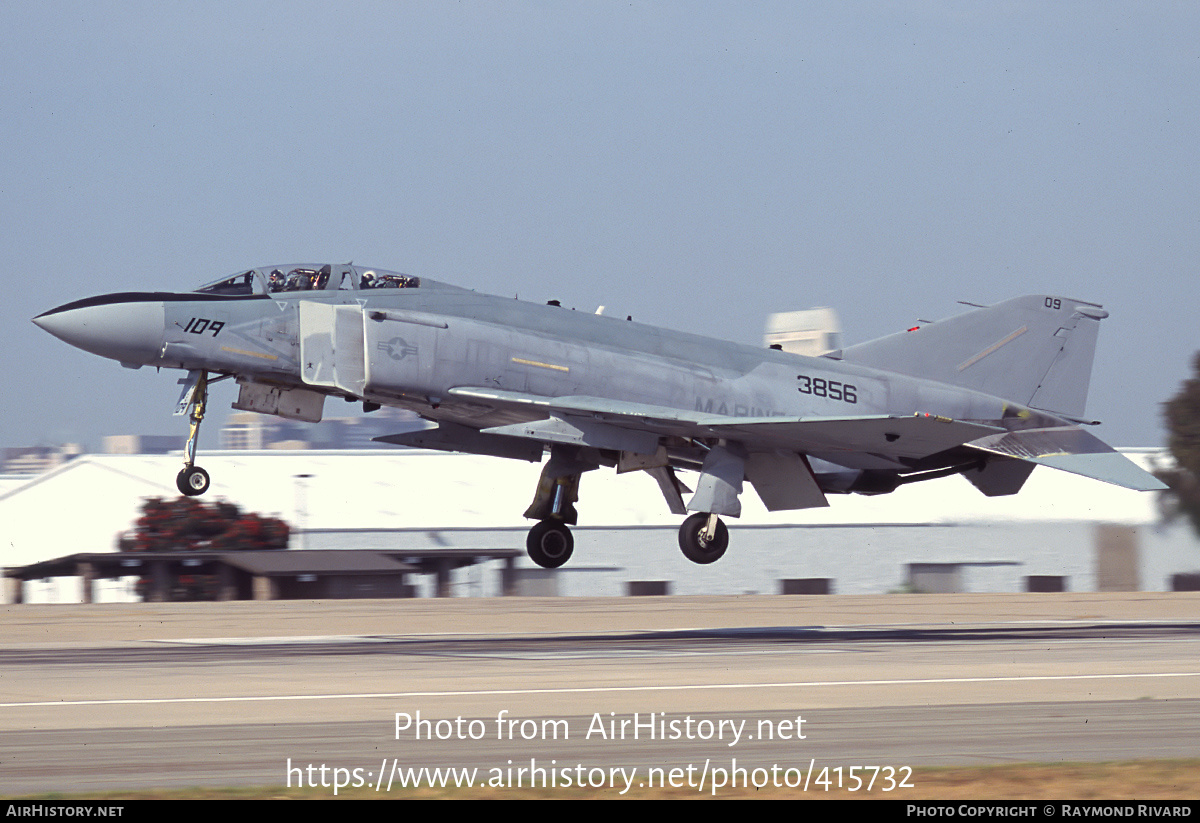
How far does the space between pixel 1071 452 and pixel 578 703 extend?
14250 millimetres

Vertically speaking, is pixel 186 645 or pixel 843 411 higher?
pixel 843 411

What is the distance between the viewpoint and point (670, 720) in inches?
495

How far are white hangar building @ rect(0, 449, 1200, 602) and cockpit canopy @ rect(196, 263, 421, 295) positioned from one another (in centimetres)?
2984

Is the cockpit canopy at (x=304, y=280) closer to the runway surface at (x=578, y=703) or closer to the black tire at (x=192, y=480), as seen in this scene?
the black tire at (x=192, y=480)

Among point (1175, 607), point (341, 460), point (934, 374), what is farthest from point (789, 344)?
point (934, 374)

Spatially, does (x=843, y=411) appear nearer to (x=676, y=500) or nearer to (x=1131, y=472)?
(x=676, y=500)

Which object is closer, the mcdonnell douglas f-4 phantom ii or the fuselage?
the fuselage

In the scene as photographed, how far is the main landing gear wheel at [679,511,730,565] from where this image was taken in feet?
78.6

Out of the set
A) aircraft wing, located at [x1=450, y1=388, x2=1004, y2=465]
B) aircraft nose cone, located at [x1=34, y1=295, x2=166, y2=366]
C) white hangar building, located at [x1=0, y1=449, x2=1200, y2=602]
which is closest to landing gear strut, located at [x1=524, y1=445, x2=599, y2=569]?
aircraft wing, located at [x1=450, y1=388, x2=1004, y2=465]

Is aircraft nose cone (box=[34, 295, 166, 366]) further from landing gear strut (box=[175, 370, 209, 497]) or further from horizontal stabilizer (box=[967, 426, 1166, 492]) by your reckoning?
horizontal stabilizer (box=[967, 426, 1166, 492])

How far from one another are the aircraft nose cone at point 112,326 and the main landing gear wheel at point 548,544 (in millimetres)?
7279

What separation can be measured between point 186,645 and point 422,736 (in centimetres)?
1192

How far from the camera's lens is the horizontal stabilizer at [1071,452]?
949 inches

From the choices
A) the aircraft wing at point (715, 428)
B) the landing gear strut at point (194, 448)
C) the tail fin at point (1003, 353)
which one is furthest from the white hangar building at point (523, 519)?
the landing gear strut at point (194, 448)
